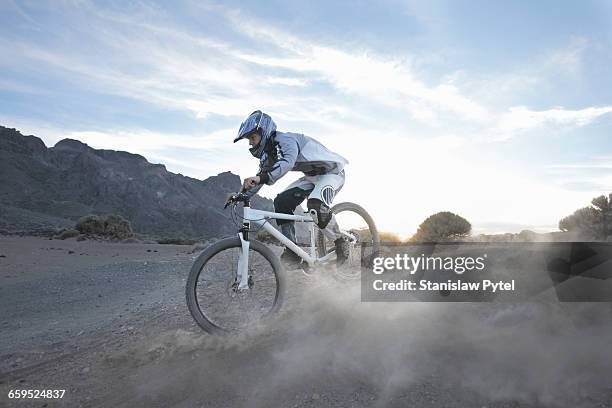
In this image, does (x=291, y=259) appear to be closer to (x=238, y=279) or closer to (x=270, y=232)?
(x=270, y=232)

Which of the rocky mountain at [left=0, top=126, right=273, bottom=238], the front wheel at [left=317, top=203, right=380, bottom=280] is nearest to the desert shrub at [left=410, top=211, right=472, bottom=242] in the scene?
the front wheel at [left=317, top=203, right=380, bottom=280]

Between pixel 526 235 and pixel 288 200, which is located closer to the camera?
pixel 288 200

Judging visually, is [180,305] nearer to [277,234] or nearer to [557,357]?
[277,234]

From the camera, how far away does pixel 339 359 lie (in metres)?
3.94

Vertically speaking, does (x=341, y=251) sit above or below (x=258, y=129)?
below

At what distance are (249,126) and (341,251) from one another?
2457 mm

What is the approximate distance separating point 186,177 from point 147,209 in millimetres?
27225

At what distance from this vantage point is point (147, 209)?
94.4m

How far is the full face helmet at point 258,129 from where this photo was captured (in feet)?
18.5

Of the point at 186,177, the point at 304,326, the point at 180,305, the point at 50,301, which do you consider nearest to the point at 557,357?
the point at 304,326

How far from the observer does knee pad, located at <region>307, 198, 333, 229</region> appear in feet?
20.9

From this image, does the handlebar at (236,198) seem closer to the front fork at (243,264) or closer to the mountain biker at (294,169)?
the mountain biker at (294,169)

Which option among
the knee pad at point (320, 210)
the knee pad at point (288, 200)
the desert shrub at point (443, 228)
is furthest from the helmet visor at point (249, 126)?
the desert shrub at point (443, 228)

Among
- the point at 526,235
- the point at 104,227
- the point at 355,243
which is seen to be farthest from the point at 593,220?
the point at 104,227
